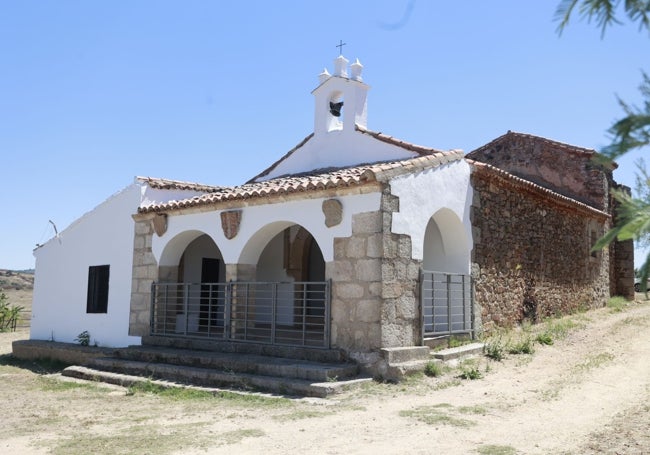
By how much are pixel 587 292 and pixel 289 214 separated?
949cm

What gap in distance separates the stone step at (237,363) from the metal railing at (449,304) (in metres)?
2.28

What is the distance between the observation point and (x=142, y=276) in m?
11.3

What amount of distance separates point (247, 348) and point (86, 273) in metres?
5.21

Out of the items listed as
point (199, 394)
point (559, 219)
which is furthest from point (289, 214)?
point (559, 219)

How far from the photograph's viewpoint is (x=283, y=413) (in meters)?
6.27

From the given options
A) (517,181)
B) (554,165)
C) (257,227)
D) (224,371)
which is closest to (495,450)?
(224,371)

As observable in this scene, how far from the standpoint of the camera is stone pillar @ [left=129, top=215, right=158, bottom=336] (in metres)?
11.1

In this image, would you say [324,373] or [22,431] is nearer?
[22,431]

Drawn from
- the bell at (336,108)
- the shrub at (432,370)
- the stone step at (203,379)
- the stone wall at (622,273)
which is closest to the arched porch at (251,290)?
the stone step at (203,379)

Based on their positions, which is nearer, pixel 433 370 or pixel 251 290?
pixel 433 370

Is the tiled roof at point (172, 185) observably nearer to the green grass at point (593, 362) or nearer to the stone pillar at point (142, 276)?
the stone pillar at point (142, 276)

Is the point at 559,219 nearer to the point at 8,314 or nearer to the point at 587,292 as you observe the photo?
the point at 587,292

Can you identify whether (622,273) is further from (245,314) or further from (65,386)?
(65,386)

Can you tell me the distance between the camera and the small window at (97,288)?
12.0 meters
